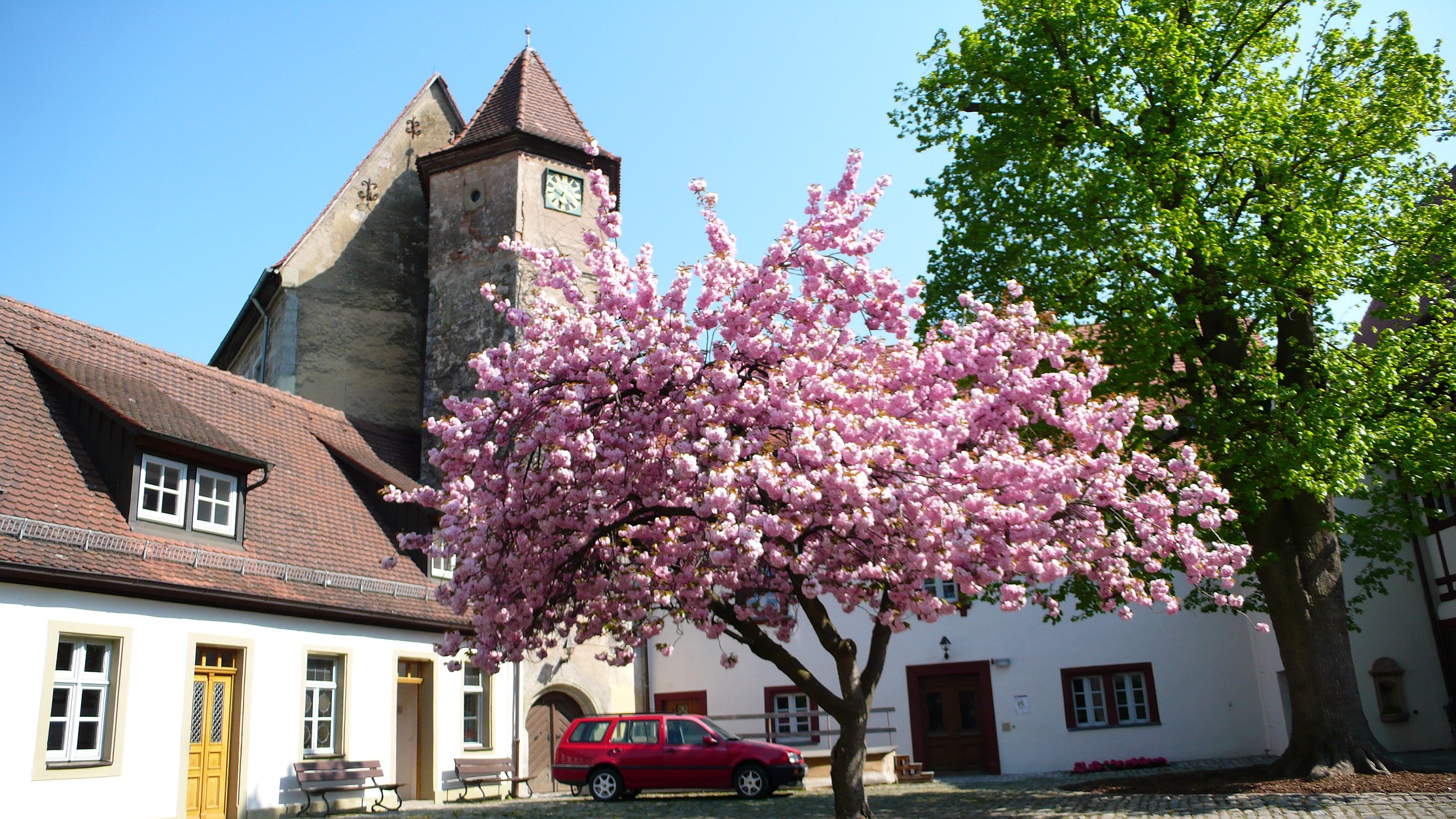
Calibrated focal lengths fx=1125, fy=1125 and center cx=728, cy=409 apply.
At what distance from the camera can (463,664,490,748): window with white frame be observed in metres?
21.0

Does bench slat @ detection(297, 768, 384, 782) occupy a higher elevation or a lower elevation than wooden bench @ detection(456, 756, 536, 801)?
higher

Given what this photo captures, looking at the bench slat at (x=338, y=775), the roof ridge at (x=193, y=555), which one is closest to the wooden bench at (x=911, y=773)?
the roof ridge at (x=193, y=555)

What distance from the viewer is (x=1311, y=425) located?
14.1m

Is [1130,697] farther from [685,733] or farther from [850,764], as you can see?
[850,764]

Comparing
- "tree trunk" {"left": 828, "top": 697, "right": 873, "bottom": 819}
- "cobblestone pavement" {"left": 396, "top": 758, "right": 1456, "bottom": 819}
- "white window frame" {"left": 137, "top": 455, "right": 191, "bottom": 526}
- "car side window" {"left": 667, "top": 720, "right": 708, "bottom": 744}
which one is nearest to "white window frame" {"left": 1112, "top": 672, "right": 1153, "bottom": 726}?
"cobblestone pavement" {"left": 396, "top": 758, "right": 1456, "bottom": 819}

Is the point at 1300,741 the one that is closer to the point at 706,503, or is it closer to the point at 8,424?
the point at 706,503

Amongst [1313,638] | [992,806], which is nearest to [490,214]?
[992,806]

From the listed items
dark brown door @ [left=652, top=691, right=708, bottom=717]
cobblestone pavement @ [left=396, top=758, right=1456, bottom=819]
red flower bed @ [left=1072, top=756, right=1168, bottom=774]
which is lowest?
red flower bed @ [left=1072, top=756, right=1168, bottom=774]

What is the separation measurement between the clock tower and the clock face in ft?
0.07

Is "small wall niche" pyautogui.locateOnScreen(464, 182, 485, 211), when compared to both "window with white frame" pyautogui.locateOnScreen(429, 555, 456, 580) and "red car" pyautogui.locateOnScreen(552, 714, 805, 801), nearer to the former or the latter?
"window with white frame" pyautogui.locateOnScreen(429, 555, 456, 580)

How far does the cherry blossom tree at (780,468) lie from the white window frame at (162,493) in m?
4.86

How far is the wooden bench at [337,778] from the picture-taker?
16281 millimetres

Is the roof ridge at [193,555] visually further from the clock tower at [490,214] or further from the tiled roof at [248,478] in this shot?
the clock tower at [490,214]

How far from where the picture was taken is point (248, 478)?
17.7m
